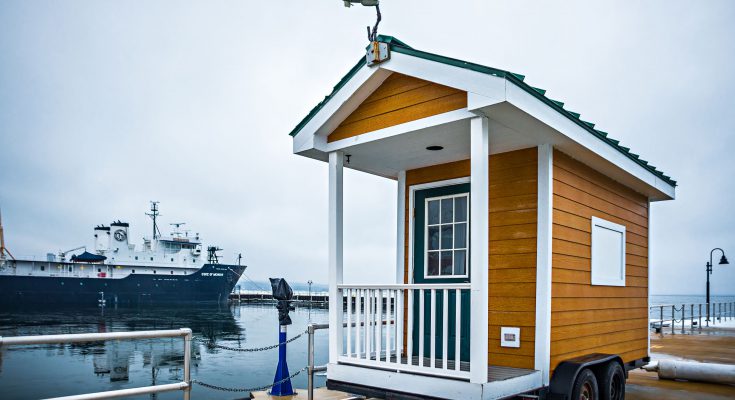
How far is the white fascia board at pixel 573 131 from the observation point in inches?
162

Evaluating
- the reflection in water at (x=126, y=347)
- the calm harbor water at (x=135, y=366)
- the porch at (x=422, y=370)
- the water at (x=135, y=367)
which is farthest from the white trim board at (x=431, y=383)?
Answer: the reflection in water at (x=126, y=347)

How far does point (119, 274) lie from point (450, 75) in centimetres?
5377

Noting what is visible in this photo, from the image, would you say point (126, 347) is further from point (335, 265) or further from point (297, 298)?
point (297, 298)

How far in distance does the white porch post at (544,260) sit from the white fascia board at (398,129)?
116 centimetres

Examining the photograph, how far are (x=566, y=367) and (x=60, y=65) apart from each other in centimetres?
4884

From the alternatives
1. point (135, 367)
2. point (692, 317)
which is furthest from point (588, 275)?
point (135, 367)

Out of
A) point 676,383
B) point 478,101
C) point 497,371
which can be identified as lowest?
point 676,383

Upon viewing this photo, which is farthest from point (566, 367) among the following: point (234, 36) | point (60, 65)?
point (60, 65)

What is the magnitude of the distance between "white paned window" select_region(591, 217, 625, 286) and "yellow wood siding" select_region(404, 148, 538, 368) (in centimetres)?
115

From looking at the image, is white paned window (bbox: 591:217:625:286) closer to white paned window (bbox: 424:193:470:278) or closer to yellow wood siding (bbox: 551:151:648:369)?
yellow wood siding (bbox: 551:151:648:369)

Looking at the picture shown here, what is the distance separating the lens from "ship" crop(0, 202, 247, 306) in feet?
161

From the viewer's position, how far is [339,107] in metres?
5.09

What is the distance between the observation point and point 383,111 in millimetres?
4930

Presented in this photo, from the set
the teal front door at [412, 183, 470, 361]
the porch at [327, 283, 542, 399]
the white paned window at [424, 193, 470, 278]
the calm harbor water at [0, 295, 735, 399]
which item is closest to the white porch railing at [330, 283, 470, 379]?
the porch at [327, 283, 542, 399]
